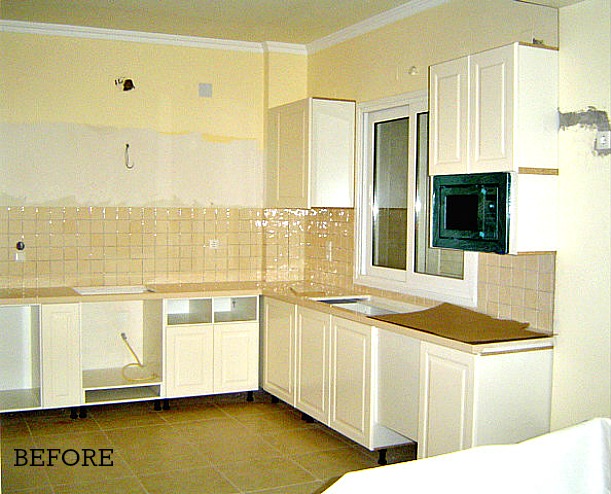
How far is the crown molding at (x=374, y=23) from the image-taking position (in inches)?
183

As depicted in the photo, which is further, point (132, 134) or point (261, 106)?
point (261, 106)

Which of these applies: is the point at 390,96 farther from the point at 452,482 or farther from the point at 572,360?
the point at 452,482

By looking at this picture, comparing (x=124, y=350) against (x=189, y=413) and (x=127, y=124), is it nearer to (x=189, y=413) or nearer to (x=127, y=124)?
(x=189, y=413)

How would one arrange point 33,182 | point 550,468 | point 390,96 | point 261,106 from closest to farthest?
point 550,468 → point 390,96 → point 33,182 → point 261,106

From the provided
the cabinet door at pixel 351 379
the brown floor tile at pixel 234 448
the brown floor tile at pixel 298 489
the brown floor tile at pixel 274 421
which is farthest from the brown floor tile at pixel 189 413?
the brown floor tile at pixel 298 489

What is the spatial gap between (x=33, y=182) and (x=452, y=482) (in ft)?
15.3

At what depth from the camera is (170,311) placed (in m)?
5.82

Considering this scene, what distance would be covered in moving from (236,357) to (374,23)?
8.80 feet

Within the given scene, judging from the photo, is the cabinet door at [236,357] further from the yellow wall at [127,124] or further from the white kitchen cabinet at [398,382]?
the white kitchen cabinet at [398,382]

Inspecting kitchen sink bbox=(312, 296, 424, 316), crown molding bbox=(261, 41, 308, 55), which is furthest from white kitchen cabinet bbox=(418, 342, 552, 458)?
crown molding bbox=(261, 41, 308, 55)

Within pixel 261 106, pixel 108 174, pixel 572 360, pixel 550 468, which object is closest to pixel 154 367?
pixel 108 174

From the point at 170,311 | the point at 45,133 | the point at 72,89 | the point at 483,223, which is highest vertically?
the point at 72,89

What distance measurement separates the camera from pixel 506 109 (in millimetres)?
3443

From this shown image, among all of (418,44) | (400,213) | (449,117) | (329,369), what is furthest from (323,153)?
(449,117)
